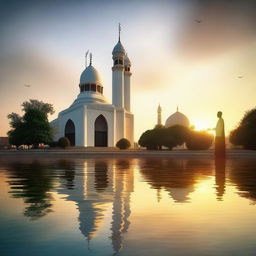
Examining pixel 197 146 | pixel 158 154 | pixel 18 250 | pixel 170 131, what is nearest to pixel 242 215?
pixel 18 250

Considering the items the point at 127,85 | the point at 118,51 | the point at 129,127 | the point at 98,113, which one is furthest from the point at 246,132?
the point at 118,51

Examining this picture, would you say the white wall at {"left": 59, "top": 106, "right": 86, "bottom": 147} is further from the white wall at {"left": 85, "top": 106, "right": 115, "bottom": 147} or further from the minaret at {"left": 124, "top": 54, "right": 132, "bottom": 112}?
the minaret at {"left": 124, "top": 54, "right": 132, "bottom": 112}

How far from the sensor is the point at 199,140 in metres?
38.9

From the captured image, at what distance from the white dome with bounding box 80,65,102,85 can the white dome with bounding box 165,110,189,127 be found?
2122 cm

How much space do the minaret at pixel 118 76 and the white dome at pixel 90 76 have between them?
10.5ft

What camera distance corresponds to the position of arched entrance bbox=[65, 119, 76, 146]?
50438 millimetres

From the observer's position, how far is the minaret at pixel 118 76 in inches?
2061

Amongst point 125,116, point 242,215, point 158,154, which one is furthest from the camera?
point 125,116

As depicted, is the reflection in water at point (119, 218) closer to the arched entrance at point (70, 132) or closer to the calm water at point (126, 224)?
the calm water at point (126, 224)

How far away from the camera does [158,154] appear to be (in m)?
30.3

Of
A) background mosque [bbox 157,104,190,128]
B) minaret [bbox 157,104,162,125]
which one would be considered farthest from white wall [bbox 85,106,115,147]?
minaret [bbox 157,104,162,125]

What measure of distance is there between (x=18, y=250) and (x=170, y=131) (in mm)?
41389

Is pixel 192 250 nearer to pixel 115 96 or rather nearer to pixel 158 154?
pixel 158 154

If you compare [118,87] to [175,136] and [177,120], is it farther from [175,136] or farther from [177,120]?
[177,120]
